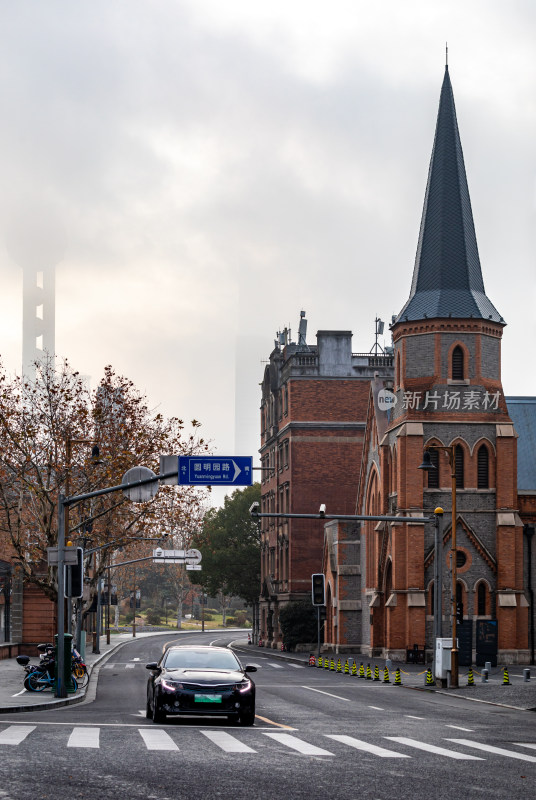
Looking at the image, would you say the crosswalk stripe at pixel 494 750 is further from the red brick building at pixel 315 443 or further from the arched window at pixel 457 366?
the red brick building at pixel 315 443

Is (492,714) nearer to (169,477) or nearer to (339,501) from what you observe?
(169,477)

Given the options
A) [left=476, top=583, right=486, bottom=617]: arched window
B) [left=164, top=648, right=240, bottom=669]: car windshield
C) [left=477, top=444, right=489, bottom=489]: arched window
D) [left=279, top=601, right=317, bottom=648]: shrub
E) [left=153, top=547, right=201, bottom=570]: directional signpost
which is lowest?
[left=279, top=601, right=317, bottom=648]: shrub

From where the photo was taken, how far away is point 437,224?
6225 cm

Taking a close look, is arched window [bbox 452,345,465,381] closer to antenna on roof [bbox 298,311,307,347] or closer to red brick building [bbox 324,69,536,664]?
red brick building [bbox 324,69,536,664]

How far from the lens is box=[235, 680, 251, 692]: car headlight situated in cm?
2067

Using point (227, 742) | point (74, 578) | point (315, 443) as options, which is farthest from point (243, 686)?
point (315, 443)

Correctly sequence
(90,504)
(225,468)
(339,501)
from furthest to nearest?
(339,501)
(90,504)
(225,468)

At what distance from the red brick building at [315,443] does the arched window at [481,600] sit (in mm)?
21961

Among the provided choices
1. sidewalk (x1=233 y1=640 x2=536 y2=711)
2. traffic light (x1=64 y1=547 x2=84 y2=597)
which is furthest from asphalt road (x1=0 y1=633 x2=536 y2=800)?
sidewalk (x1=233 y1=640 x2=536 y2=711)

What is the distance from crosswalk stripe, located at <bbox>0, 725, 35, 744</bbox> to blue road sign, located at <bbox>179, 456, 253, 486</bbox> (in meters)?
12.6

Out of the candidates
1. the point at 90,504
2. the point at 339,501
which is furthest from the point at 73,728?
the point at 339,501

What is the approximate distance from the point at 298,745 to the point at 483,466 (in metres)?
43.7

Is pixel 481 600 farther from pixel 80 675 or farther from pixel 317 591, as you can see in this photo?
pixel 80 675

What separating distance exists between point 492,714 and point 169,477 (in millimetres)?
9210
